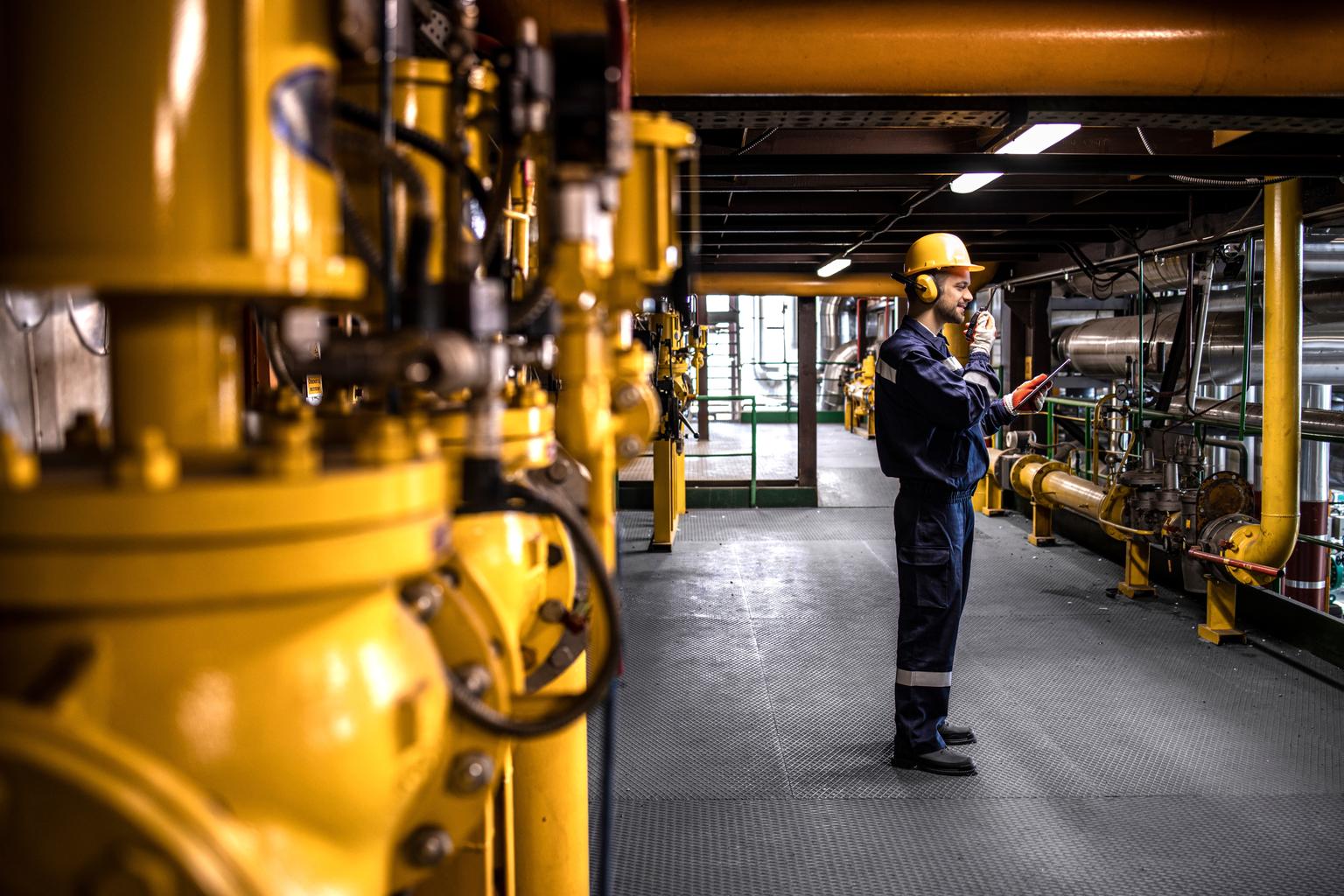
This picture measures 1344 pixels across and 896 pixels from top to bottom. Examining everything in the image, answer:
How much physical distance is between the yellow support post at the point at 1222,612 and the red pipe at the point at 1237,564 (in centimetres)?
29

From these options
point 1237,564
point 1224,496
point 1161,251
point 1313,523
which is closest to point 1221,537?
point 1237,564

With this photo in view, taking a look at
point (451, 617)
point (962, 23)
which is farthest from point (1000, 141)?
point (451, 617)

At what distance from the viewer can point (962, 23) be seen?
7.23 ft

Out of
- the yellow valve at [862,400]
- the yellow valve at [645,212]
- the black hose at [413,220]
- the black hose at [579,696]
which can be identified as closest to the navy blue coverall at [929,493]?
the yellow valve at [645,212]

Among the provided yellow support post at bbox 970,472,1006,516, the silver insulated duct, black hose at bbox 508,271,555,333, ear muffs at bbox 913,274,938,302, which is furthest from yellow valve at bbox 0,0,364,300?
yellow support post at bbox 970,472,1006,516

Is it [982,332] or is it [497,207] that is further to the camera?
[982,332]

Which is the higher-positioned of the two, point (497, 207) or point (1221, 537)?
point (497, 207)

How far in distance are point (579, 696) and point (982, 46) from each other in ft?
6.06

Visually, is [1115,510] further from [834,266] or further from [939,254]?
[834,266]

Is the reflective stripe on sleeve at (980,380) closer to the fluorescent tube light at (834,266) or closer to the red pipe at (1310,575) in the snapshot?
the red pipe at (1310,575)

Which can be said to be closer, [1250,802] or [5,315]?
[5,315]

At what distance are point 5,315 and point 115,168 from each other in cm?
97

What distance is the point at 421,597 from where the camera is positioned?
107 cm

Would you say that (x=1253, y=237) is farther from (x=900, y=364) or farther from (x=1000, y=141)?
(x=900, y=364)
